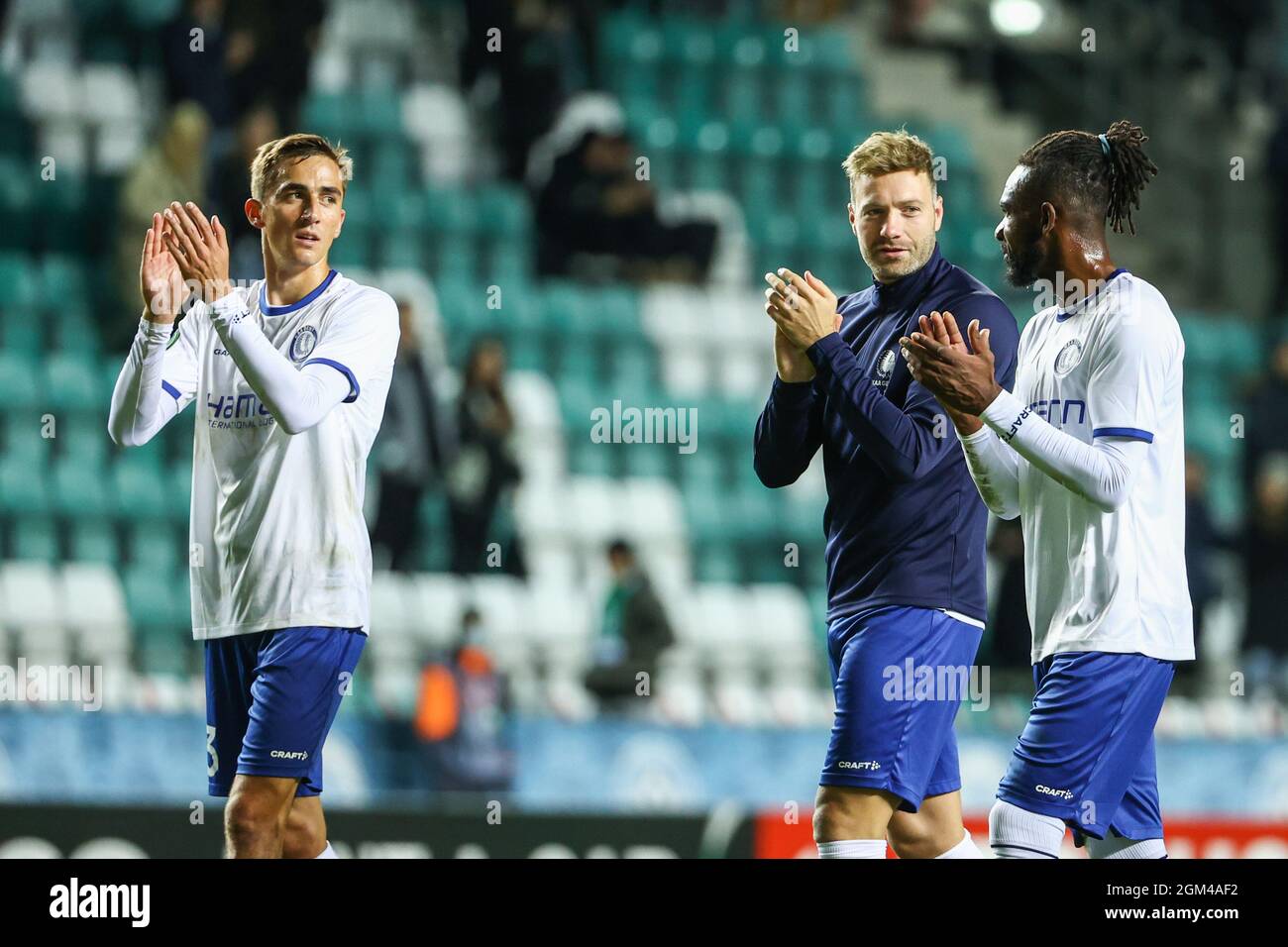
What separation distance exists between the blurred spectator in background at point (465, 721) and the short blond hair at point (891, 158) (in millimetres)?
3593

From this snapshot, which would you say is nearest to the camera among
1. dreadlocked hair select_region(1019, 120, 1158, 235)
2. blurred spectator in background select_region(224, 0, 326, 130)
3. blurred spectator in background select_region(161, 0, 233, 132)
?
dreadlocked hair select_region(1019, 120, 1158, 235)

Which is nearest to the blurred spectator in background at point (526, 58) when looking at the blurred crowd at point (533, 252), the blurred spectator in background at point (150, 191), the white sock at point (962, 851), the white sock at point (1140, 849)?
the blurred crowd at point (533, 252)

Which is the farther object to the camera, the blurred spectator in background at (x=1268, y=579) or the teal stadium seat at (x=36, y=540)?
the blurred spectator in background at (x=1268, y=579)

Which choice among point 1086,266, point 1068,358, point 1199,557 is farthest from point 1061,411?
point 1199,557

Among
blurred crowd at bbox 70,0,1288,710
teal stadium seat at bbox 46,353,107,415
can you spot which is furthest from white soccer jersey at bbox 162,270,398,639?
teal stadium seat at bbox 46,353,107,415

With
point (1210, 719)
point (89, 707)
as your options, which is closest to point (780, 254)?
point (1210, 719)

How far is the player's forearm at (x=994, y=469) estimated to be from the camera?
4.10 metres

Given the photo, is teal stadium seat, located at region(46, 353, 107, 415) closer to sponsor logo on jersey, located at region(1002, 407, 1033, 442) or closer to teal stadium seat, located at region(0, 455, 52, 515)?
teal stadium seat, located at region(0, 455, 52, 515)

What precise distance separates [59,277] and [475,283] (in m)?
2.04

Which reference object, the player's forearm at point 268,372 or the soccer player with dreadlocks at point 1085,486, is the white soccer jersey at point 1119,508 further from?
the player's forearm at point 268,372

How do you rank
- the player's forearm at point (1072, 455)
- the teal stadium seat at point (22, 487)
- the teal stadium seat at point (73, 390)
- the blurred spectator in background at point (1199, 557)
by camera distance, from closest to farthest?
the player's forearm at point (1072, 455) < the teal stadium seat at point (22, 487) < the teal stadium seat at point (73, 390) < the blurred spectator in background at point (1199, 557)

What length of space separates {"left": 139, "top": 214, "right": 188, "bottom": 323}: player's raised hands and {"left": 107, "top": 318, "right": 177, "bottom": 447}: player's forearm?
1.3 inches

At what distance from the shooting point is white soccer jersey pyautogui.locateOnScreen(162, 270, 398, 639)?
14.1 feet

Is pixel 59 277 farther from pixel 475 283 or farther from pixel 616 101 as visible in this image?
pixel 616 101
